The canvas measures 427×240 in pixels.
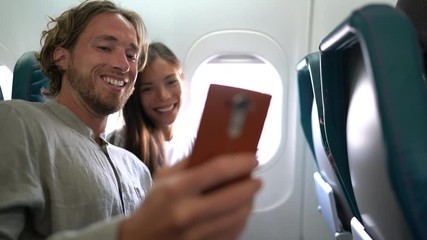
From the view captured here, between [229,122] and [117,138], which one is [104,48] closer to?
[117,138]

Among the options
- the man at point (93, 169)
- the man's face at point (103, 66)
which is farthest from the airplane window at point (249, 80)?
the man's face at point (103, 66)

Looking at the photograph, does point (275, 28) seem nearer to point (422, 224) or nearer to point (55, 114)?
point (55, 114)

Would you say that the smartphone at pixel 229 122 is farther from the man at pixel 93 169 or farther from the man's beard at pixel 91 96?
the man's beard at pixel 91 96

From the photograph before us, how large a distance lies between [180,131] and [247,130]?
6.79 feet

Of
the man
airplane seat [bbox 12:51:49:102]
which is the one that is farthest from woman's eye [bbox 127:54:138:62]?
airplane seat [bbox 12:51:49:102]

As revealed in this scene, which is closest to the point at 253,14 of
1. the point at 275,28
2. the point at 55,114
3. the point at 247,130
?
the point at 275,28

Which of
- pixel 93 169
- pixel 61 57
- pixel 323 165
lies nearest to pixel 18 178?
pixel 93 169

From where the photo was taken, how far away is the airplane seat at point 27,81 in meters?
1.66

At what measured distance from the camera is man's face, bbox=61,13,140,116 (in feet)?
4.79

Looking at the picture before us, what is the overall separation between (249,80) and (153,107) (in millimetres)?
716

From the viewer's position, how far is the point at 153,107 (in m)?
2.21

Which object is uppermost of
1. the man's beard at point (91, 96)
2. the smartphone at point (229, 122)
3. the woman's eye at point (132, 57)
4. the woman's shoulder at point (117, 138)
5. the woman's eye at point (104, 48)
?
the woman's eye at point (104, 48)

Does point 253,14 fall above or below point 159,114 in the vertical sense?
above

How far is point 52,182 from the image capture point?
1036mm
